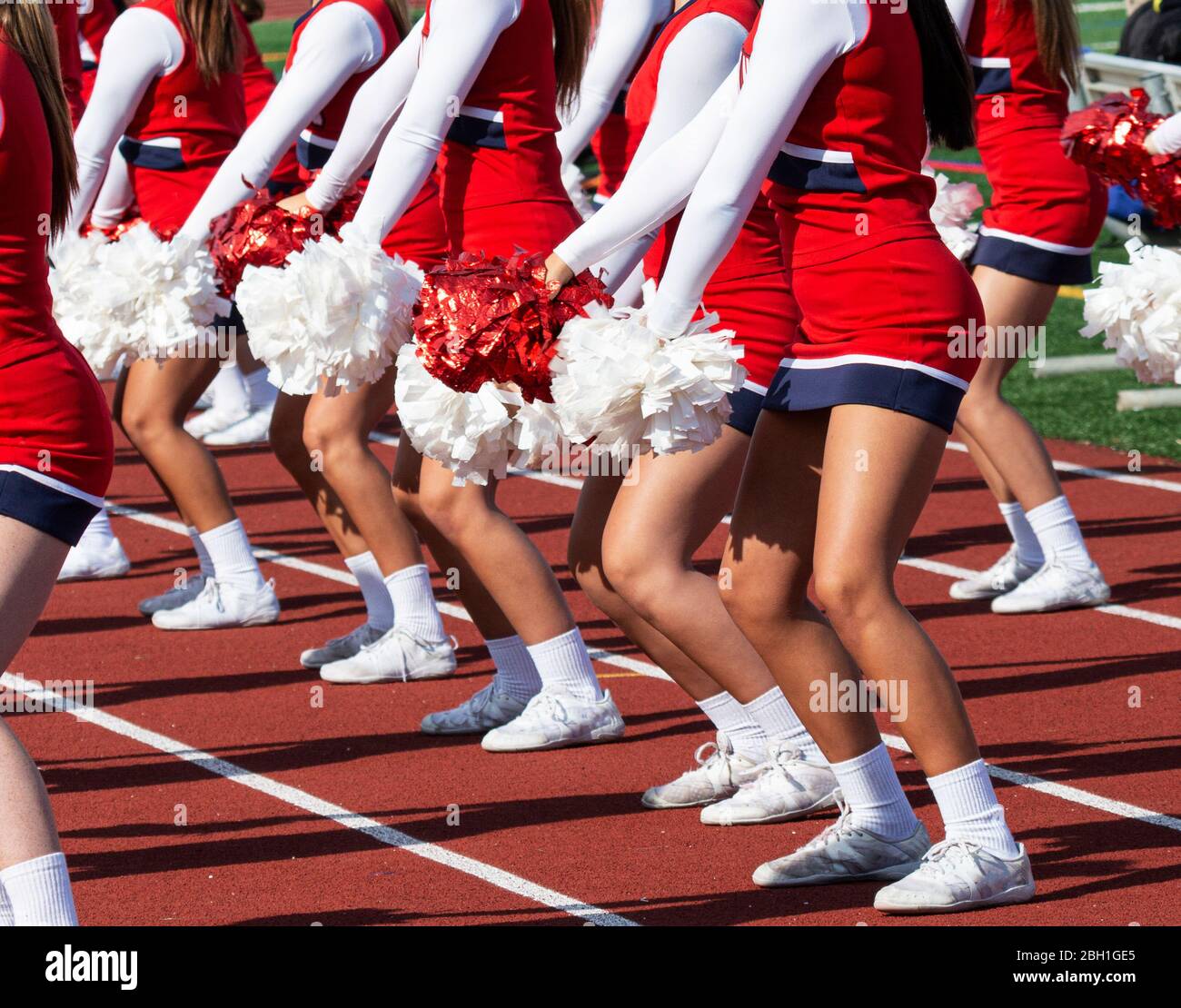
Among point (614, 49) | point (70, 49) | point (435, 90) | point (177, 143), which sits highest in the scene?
point (70, 49)

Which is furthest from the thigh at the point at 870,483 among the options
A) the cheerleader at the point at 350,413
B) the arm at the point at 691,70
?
the cheerleader at the point at 350,413

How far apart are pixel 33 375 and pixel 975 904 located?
2071 mm

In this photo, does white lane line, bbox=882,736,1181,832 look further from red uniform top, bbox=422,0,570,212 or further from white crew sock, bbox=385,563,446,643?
white crew sock, bbox=385,563,446,643

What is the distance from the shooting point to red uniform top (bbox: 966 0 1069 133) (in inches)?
256

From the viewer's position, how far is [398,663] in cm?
627

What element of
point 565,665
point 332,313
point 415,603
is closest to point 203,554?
Answer: point 415,603

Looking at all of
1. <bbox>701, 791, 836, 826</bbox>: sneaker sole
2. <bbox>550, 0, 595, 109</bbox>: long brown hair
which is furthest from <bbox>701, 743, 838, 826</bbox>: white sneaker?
<bbox>550, 0, 595, 109</bbox>: long brown hair

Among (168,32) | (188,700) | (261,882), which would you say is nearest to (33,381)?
(261,882)

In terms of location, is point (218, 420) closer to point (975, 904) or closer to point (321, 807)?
point (321, 807)

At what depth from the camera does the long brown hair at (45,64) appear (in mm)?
3617

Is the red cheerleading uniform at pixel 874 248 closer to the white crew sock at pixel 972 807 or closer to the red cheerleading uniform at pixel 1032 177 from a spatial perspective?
the white crew sock at pixel 972 807

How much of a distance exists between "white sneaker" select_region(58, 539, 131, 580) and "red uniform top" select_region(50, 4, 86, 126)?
67.4 inches

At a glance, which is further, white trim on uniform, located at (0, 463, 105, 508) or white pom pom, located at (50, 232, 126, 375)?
white pom pom, located at (50, 232, 126, 375)

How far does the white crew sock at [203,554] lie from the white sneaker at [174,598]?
0.24 feet
